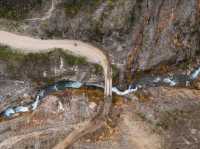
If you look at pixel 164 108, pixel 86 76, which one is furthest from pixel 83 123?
pixel 164 108

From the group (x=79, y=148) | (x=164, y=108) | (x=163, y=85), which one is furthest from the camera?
(x=163, y=85)

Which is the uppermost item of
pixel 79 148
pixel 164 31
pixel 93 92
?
pixel 164 31

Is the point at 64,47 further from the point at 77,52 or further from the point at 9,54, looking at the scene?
the point at 9,54

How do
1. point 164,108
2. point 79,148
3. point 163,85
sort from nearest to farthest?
point 79,148, point 164,108, point 163,85

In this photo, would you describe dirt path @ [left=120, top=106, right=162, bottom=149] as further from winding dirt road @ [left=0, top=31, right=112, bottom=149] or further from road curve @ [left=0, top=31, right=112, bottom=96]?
road curve @ [left=0, top=31, right=112, bottom=96]

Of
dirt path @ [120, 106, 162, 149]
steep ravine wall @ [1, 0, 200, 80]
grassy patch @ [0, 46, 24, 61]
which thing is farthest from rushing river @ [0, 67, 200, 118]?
grassy patch @ [0, 46, 24, 61]

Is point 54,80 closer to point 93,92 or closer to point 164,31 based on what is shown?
point 93,92
